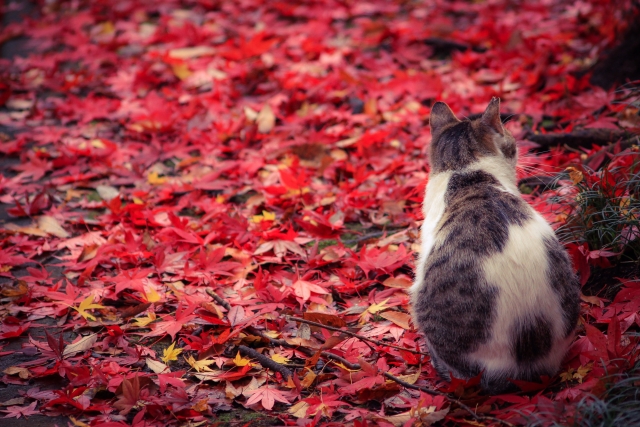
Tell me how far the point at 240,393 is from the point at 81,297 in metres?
1.24

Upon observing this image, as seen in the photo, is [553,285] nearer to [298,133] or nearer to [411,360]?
[411,360]

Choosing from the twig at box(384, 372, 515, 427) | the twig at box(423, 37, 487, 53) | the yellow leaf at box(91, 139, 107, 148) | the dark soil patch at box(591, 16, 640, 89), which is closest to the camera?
the twig at box(384, 372, 515, 427)

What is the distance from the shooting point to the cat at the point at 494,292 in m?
2.62

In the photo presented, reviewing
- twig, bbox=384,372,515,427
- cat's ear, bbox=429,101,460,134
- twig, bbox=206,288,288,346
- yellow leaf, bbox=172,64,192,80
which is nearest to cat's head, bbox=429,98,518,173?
cat's ear, bbox=429,101,460,134

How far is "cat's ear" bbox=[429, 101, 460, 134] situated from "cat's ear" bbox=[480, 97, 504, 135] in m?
0.33

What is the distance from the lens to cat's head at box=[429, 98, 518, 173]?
317cm

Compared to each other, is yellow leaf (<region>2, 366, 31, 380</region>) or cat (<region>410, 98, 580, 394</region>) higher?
cat (<region>410, 98, 580, 394</region>)

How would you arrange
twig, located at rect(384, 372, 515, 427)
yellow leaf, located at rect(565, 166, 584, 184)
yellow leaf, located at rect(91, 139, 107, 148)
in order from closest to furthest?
1. twig, located at rect(384, 372, 515, 427)
2. yellow leaf, located at rect(565, 166, 584, 184)
3. yellow leaf, located at rect(91, 139, 107, 148)

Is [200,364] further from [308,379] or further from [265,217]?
[265,217]

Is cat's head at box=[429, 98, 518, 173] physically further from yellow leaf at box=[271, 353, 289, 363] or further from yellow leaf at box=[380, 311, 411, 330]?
yellow leaf at box=[271, 353, 289, 363]

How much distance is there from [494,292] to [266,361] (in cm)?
120

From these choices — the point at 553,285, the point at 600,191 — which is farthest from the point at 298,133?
the point at 553,285

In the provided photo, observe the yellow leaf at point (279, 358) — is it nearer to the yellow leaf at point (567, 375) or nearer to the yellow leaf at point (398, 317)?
the yellow leaf at point (398, 317)

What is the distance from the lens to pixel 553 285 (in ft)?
8.80
